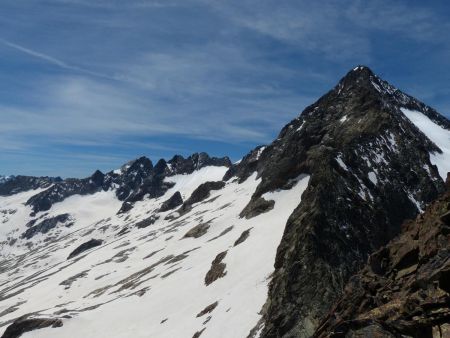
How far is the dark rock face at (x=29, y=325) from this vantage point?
61469mm

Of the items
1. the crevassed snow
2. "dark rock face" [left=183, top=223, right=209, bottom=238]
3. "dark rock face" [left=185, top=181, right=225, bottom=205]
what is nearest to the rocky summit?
"dark rock face" [left=183, top=223, right=209, bottom=238]

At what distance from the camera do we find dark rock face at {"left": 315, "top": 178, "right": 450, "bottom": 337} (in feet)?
54.6

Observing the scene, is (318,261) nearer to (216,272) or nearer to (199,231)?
(216,272)

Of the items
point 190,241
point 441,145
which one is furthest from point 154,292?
point 441,145

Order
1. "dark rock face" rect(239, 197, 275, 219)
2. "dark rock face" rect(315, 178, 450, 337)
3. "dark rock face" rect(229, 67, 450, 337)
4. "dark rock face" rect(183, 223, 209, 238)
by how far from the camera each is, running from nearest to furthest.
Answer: "dark rock face" rect(315, 178, 450, 337) < "dark rock face" rect(229, 67, 450, 337) < "dark rock face" rect(239, 197, 275, 219) < "dark rock face" rect(183, 223, 209, 238)

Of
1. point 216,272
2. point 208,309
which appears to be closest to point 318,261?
point 208,309

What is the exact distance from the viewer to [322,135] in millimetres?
89875

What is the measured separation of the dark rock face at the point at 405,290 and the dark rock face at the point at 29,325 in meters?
48.9

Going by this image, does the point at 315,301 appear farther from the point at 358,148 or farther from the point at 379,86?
the point at 379,86

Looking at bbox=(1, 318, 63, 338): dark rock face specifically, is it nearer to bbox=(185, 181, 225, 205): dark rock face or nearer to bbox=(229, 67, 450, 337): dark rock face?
bbox=(229, 67, 450, 337): dark rock face

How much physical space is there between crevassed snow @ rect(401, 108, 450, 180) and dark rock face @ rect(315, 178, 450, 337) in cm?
6675

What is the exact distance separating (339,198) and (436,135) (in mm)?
78142

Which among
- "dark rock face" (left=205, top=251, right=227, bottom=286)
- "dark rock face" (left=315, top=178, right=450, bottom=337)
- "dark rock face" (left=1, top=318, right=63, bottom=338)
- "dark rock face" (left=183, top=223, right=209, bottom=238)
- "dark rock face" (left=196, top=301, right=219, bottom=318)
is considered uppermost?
"dark rock face" (left=183, top=223, right=209, bottom=238)

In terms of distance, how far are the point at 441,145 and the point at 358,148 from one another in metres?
52.8
